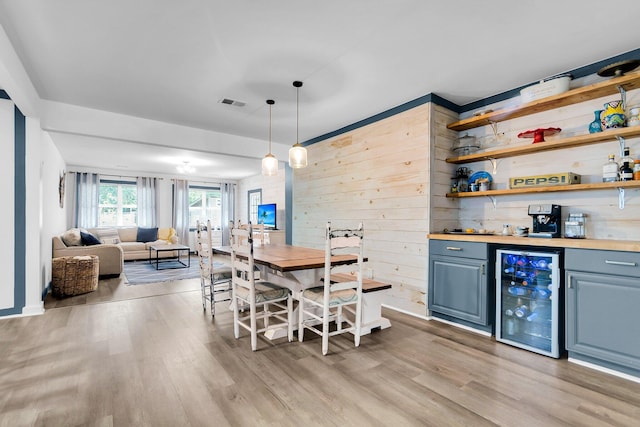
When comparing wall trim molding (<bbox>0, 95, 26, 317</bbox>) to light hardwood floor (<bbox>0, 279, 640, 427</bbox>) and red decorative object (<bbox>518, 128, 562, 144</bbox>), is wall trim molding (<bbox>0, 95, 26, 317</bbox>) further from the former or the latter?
red decorative object (<bbox>518, 128, 562, 144</bbox>)

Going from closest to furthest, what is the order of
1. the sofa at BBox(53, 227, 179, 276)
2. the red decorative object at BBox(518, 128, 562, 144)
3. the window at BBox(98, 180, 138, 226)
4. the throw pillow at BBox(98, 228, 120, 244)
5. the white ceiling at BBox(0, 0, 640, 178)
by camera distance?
the white ceiling at BBox(0, 0, 640, 178) < the red decorative object at BBox(518, 128, 562, 144) < the sofa at BBox(53, 227, 179, 276) < the throw pillow at BBox(98, 228, 120, 244) < the window at BBox(98, 180, 138, 226)

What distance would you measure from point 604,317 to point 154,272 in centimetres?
659

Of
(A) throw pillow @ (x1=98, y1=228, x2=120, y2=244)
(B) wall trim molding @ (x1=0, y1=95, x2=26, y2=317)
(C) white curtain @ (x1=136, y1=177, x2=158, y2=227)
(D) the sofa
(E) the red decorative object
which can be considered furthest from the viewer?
(C) white curtain @ (x1=136, y1=177, x2=158, y2=227)

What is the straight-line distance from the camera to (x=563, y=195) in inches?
114

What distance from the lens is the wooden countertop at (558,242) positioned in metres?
2.14

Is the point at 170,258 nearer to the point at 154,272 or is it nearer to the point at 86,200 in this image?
the point at 154,272

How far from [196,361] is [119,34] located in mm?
2501

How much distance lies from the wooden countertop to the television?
5.04m

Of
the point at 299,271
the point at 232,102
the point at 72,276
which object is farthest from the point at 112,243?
the point at 299,271

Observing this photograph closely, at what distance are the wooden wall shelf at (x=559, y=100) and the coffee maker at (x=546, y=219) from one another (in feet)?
3.05

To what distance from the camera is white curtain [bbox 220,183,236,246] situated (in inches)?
397

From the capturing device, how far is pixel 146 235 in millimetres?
8117

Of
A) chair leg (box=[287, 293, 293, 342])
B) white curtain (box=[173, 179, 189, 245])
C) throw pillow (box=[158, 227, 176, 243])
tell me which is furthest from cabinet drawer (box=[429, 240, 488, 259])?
white curtain (box=[173, 179, 189, 245])

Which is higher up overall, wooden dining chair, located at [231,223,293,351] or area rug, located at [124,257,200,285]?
wooden dining chair, located at [231,223,293,351]
